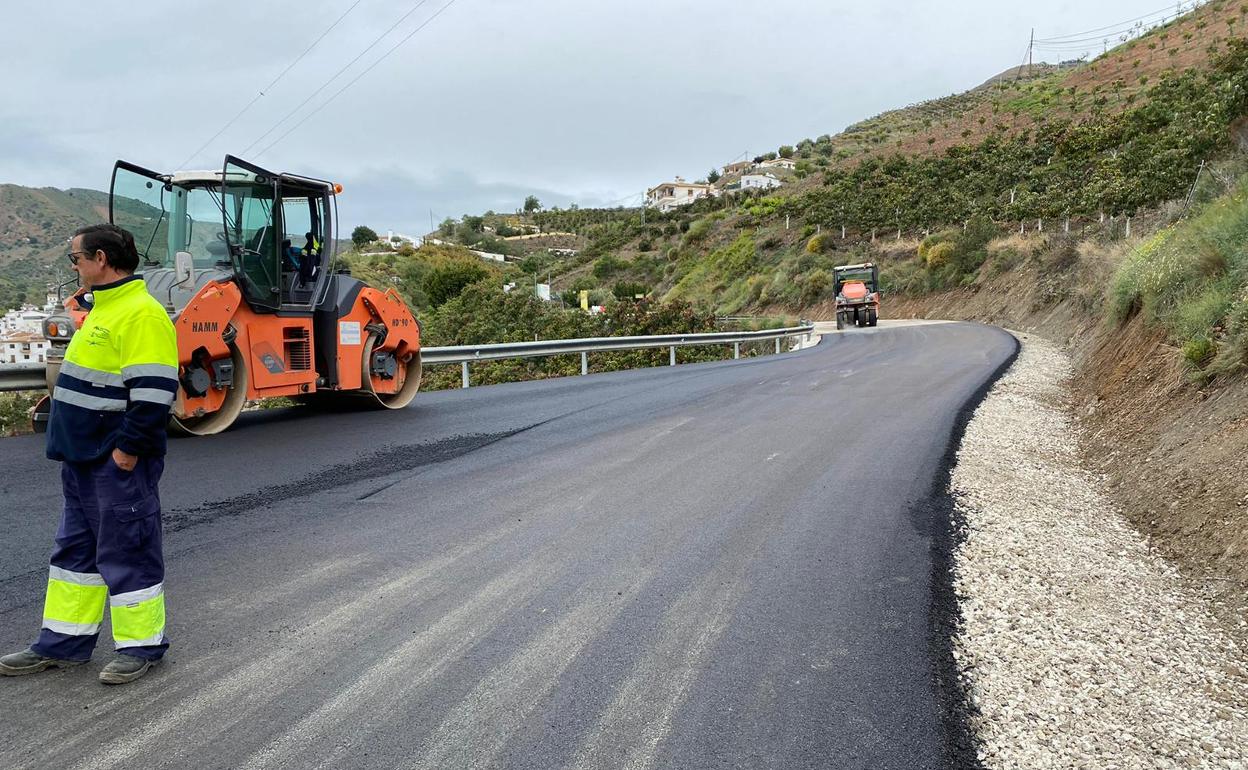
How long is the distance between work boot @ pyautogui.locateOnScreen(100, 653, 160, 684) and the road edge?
10.8 feet

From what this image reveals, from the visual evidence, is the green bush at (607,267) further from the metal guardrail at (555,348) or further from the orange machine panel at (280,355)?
the orange machine panel at (280,355)

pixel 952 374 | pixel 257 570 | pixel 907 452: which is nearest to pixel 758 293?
pixel 952 374

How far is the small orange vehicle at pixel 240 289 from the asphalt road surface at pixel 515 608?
2.99ft

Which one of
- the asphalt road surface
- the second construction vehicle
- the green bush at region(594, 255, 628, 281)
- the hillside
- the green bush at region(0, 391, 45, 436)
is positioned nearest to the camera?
the asphalt road surface

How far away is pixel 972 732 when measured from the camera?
120 inches

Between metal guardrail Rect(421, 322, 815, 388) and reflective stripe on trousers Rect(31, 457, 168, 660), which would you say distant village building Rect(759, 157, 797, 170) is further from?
reflective stripe on trousers Rect(31, 457, 168, 660)

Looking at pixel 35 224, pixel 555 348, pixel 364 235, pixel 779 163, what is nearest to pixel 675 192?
pixel 779 163

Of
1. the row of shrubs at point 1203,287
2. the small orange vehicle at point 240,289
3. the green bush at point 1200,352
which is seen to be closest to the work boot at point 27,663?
the small orange vehicle at point 240,289

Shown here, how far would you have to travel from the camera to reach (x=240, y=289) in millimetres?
8664

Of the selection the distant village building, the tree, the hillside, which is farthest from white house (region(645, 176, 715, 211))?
the hillside

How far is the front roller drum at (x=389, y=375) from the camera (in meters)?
10.5

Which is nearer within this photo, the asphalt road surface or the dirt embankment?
the asphalt road surface

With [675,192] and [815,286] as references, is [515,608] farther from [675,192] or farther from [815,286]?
[675,192]

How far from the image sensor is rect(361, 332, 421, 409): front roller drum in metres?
10.5
